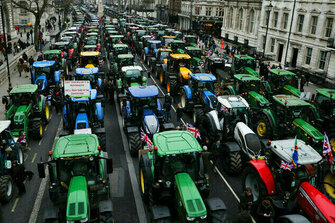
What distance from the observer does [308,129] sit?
41.6 ft

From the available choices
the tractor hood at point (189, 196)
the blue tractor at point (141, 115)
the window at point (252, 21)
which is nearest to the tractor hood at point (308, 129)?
the blue tractor at point (141, 115)

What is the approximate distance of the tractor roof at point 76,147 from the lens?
334 inches

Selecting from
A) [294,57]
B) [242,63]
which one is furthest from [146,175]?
[294,57]

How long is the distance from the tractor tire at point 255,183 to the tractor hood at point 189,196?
2.47 metres

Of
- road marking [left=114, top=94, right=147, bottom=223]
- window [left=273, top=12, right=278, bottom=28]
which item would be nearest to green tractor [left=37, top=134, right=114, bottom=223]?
road marking [left=114, top=94, right=147, bottom=223]

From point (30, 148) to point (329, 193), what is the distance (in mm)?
12886

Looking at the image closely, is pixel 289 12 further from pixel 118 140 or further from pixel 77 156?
pixel 77 156

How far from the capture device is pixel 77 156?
330 inches

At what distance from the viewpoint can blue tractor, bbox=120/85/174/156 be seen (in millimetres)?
13141

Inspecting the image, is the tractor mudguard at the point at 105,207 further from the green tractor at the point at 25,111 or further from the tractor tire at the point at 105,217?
the green tractor at the point at 25,111

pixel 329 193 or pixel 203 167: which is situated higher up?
pixel 203 167

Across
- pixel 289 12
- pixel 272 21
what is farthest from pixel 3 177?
pixel 272 21

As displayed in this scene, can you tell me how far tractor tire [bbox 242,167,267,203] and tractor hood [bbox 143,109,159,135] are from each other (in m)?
4.53

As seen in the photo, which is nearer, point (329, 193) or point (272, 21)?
point (329, 193)
